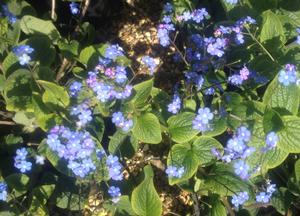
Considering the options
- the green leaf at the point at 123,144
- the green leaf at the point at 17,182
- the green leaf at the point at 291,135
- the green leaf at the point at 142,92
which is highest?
the green leaf at the point at 142,92

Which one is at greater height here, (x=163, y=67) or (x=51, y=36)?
(x=51, y=36)

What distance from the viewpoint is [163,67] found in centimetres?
302

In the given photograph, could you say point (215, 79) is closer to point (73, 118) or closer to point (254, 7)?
point (254, 7)

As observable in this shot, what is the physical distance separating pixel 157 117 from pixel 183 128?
0.14m

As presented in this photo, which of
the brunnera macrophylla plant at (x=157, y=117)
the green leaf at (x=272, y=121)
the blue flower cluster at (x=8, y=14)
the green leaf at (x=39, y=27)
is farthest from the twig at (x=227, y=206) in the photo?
the blue flower cluster at (x=8, y=14)

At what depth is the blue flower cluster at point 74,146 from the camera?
1856mm

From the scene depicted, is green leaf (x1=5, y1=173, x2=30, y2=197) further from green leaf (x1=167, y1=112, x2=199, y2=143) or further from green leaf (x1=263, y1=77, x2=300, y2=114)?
green leaf (x1=263, y1=77, x2=300, y2=114)

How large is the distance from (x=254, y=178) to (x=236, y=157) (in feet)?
1.07

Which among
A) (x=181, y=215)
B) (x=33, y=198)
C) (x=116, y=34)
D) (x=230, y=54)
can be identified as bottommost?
(x=181, y=215)

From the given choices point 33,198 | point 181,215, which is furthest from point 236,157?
point 33,198

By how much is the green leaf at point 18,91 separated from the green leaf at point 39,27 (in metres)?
0.35

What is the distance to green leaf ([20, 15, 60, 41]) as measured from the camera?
246 cm

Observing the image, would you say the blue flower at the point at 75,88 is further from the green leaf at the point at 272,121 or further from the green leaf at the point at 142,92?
the green leaf at the point at 272,121

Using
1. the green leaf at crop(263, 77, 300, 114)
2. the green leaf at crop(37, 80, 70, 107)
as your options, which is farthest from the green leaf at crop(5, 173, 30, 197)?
the green leaf at crop(263, 77, 300, 114)
